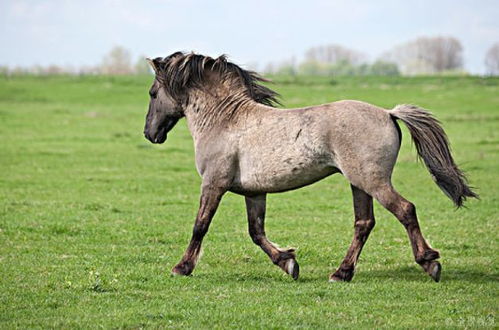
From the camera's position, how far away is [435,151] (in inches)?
348

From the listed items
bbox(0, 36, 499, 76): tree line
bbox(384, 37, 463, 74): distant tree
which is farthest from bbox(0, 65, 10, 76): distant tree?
bbox(384, 37, 463, 74): distant tree

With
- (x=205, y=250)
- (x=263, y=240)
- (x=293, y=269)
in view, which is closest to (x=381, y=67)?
(x=205, y=250)

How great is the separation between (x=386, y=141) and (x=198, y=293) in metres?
2.60

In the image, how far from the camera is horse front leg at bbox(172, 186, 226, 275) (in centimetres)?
937

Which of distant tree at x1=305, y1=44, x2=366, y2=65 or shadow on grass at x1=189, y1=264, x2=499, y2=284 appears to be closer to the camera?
shadow on grass at x1=189, y1=264, x2=499, y2=284

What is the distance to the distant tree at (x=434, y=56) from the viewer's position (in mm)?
116688

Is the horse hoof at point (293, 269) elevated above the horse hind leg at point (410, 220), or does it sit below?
below

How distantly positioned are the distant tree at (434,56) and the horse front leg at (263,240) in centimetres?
10741

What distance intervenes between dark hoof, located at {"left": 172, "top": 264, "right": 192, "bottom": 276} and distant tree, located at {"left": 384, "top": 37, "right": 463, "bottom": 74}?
Result: 108 meters

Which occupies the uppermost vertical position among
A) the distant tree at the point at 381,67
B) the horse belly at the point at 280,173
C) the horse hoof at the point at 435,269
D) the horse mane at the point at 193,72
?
the horse mane at the point at 193,72

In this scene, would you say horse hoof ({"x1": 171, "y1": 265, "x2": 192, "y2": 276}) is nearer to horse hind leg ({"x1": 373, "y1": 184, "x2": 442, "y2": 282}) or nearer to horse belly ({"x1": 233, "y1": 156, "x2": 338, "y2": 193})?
horse belly ({"x1": 233, "y1": 156, "x2": 338, "y2": 193})

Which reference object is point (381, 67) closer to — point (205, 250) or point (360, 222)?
point (205, 250)

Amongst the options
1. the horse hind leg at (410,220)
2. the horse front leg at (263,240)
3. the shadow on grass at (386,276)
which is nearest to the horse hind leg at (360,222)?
the shadow on grass at (386,276)

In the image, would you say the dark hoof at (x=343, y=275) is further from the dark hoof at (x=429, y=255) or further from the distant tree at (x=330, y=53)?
the distant tree at (x=330, y=53)
